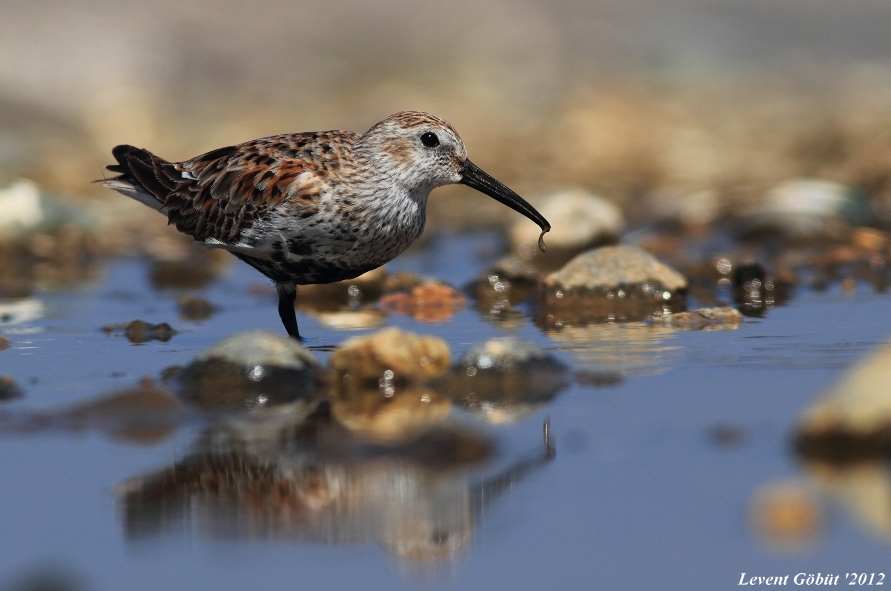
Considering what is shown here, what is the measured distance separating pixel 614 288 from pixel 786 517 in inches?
208

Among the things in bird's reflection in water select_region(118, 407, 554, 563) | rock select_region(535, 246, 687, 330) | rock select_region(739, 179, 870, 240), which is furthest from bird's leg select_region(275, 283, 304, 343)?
rock select_region(739, 179, 870, 240)

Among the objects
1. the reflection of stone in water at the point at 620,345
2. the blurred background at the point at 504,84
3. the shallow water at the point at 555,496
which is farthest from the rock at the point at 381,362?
the blurred background at the point at 504,84

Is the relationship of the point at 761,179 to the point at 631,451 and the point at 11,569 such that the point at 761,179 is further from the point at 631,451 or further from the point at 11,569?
the point at 11,569

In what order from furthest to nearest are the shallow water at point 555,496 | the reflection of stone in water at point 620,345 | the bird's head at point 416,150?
1. the bird's head at point 416,150
2. the reflection of stone in water at point 620,345
3. the shallow water at point 555,496

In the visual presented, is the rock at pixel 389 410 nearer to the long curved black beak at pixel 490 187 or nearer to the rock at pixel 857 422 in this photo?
the rock at pixel 857 422

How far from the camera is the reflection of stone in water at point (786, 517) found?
14.4ft

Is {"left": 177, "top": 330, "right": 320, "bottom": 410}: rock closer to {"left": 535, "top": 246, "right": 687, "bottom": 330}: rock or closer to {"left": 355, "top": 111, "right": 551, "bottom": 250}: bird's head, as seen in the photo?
{"left": 355, "top": 111, "right": 551, "bottom": 250}: bird's head

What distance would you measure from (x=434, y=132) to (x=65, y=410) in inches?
136

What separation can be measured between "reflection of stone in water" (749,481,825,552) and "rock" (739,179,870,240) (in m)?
7.89

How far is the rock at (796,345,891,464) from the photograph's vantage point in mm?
5020

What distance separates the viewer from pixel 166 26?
1122 inches

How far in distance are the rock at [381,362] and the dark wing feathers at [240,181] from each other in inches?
70.6

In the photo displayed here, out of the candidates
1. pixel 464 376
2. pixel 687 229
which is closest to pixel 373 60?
pixel 687 229

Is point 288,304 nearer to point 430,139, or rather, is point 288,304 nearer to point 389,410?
point 430,139
